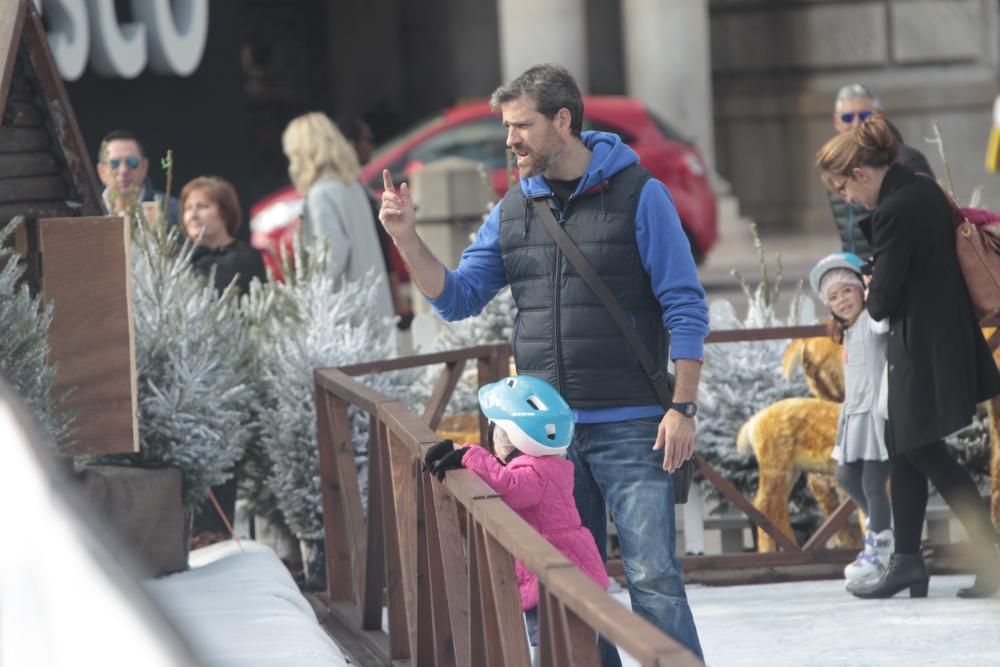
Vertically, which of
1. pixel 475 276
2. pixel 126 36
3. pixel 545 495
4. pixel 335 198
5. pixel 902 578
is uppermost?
pixel 126 36

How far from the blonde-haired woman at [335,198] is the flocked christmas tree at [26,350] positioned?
2681mm

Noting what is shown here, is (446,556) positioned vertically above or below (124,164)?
below

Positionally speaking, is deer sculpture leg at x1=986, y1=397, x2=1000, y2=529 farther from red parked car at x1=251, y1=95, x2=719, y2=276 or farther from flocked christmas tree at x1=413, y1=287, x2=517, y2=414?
red parked car at x1=251, y1=95, x2=719, y2=276

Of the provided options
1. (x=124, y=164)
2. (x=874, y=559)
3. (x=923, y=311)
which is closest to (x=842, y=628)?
(x=874, y=559)

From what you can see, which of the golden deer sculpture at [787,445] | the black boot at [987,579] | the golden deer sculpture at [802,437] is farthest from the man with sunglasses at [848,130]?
the black boot at [987,579]

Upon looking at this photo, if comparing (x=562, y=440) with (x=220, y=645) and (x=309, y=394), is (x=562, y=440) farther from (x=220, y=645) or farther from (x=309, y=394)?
(x=309, y=394)

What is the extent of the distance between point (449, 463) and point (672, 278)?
663mm

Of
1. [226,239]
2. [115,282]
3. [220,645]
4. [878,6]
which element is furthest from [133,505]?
[878,6]

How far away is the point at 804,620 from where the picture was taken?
608cm

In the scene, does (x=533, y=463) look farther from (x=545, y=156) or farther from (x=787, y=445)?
(x=787, y=445)

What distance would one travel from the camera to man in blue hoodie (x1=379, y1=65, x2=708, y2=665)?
4465 millimetres

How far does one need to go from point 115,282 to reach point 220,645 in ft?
4.23

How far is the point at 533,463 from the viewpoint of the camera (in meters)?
4.41

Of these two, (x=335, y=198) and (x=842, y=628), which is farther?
(x=335, y=198)
